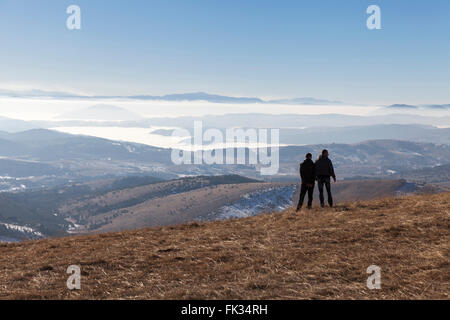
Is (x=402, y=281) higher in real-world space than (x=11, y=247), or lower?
higher

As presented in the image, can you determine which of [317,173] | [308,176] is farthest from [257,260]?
[317,173]

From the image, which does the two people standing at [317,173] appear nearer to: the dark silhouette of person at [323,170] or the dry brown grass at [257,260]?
the dark silhouette of person at [323,170]

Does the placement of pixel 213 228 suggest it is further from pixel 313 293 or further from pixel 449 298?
pixel 449 298

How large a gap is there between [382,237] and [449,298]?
19.5 ft

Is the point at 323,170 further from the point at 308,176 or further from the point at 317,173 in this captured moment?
the point at 308,176

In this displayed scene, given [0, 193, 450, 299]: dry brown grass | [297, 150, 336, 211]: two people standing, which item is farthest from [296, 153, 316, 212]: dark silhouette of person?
[0, 193, 450, 299]: dry brown grass

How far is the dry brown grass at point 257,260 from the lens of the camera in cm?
1010

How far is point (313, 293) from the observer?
9.58m

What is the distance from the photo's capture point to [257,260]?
12.7m

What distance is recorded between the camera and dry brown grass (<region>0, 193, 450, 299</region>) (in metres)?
10.1

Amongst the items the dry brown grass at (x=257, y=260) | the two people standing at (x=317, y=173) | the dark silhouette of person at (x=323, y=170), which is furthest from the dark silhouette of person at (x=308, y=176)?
the dry brown grass at (x=257, y=260)
